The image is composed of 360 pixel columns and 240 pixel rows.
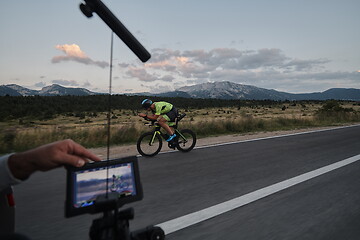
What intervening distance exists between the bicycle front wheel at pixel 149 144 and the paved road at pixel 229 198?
0.56m

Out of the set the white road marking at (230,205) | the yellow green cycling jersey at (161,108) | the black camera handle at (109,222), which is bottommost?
the white road marking at (230,205)

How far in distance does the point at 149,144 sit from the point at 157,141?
0.91 ft

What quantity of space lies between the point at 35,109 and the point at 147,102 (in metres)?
35.8

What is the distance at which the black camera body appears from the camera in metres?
1.26

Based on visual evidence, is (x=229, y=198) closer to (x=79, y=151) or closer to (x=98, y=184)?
(x=98, y=184)

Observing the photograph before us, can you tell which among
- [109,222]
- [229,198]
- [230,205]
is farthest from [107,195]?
[229,198]

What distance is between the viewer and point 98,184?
5.05ft

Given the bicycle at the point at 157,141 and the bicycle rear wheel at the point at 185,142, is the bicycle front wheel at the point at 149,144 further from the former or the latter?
the bicycle rear wheel at the point at 185,142

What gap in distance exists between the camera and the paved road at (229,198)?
299 cm

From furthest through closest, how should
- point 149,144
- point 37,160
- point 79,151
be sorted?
point 149,144
point 79,151
point 37,160

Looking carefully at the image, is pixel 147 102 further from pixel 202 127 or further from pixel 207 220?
pixel 202 127

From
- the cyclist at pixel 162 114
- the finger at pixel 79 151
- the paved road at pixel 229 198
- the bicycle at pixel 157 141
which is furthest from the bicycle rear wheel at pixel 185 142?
the finger at pixel 79 151

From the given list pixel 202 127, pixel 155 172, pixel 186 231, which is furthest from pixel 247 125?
pixel 186 231

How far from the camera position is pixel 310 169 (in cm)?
570
